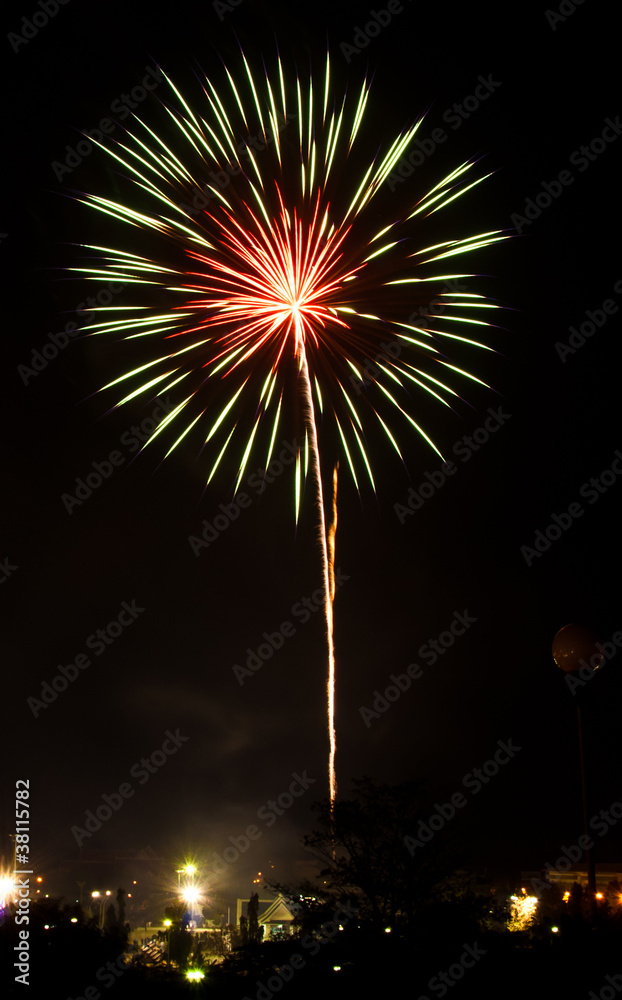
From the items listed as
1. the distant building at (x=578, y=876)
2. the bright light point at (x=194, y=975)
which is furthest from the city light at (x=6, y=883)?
the distant building at (x=578, y=876)

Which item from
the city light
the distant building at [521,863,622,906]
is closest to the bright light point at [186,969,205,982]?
the city light

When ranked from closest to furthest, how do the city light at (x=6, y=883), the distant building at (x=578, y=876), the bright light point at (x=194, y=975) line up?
the bright light point at (x=194, y=975) → the city light at (x=6, y=883) → the distant building at (x=578, y=876)

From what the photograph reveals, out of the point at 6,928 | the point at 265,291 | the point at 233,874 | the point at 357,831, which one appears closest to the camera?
the point at 6,928

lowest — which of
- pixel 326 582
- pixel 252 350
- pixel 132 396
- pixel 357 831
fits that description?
pixel 357 831

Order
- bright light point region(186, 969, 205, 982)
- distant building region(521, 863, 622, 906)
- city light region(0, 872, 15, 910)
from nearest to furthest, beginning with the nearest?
bright light point region(186, 969, 205, 982) → city light region(0, 872, 15, 910) → distant building region(521, 863, 622, 906)

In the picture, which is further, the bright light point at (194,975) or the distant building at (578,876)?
the distant building at (578,876)

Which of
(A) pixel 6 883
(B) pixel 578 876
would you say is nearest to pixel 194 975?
(A) pixel 6 883

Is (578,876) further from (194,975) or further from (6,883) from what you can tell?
(194,975)

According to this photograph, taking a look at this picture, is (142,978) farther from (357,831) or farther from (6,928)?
(357,831)

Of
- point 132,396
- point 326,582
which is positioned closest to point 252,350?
point 132,396

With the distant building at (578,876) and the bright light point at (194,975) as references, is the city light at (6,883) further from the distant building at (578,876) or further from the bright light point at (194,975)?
the distant building at (578,876)

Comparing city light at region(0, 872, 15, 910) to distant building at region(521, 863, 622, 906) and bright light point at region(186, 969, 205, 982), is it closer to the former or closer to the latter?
bright light point at region(186, 969, 205, 982)
